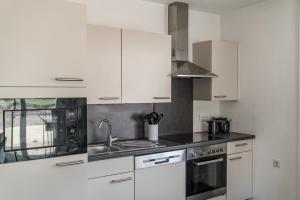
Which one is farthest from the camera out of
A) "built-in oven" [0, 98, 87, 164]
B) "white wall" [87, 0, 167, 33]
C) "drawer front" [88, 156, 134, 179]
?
"white wall" [87, 0, 167, 33]

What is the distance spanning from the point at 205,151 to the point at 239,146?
53cm

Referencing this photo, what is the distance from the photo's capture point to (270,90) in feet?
10.4

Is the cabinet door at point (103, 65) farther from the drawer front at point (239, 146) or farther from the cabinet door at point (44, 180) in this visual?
the drawer front at point (239, 146)

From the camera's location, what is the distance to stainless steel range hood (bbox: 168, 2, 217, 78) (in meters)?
3.17

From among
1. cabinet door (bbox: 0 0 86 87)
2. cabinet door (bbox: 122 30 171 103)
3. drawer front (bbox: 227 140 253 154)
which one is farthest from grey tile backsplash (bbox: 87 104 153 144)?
drawer front (bbox: 227 140 253 154)

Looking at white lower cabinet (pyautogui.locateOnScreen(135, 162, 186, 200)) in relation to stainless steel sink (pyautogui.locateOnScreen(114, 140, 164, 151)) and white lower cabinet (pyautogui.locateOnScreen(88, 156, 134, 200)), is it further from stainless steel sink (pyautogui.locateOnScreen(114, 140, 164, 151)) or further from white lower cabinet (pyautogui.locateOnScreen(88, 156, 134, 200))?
stainless steel sink (pyautogui.locateOnScreen(114, 140, 164, 151))

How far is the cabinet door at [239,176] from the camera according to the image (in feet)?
10.5

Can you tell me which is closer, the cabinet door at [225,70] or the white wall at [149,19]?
the white wall at [149,19]

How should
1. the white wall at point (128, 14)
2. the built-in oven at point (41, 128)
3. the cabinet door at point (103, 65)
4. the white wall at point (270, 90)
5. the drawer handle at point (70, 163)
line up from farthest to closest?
the white wall at point (270, 90) < the white wall at point (128, 14) < the cabinet door at point (103, 65) < the drawer handle at point (70, 163) < the built-in oven at point (41, 128)

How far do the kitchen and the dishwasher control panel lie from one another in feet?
0.04

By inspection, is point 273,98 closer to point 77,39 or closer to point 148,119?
point 148,119

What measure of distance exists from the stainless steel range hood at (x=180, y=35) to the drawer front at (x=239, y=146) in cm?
82

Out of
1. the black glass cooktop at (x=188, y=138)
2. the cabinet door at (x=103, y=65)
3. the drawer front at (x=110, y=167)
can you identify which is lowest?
the drawer front at (x=110, y=167)

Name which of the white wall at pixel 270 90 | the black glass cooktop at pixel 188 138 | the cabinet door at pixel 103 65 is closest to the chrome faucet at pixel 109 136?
the cabinet door at pixel 103 65
